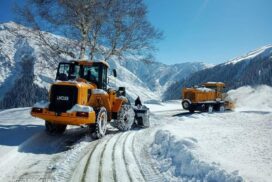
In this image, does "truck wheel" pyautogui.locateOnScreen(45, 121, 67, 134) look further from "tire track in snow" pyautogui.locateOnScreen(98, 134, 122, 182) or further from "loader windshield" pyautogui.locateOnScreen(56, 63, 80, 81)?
"tire track in snow" pyautogui.locateOnScreen(98, 134, 122, 182)

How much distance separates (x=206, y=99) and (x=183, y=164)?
72.0 feet

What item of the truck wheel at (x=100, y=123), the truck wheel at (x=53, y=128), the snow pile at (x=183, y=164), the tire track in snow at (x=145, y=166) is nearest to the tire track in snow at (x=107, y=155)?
the truck wheel at (x=100, y=123)

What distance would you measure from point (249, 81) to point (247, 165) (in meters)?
169

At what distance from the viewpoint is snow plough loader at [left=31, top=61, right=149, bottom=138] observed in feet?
37.1

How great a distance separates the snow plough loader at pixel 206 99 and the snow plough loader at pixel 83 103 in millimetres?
13705

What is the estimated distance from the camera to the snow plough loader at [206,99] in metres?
28.5

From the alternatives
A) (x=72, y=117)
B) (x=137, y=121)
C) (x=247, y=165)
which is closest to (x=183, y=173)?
(x=247, y=165)

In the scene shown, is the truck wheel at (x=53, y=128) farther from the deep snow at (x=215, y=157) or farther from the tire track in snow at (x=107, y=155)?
the deep snow at (x=215, y=157)

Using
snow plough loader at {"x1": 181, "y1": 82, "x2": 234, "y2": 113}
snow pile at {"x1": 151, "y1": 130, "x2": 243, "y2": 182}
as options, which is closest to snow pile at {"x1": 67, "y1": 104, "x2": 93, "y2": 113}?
snow pile at {"x1": 151, "y1": 130, "x2": 243, "y2": 182}

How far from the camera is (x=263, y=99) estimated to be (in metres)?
48.4

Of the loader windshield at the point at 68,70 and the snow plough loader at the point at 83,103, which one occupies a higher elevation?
the loader windshield at the point at 68,70

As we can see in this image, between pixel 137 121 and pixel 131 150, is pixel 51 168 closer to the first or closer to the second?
pixel 131 150

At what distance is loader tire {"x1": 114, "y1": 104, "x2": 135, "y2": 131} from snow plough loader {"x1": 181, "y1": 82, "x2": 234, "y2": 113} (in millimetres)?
13819

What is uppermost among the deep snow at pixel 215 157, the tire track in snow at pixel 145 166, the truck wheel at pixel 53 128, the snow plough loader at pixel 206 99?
the snow plough loader at pixel 206 99
